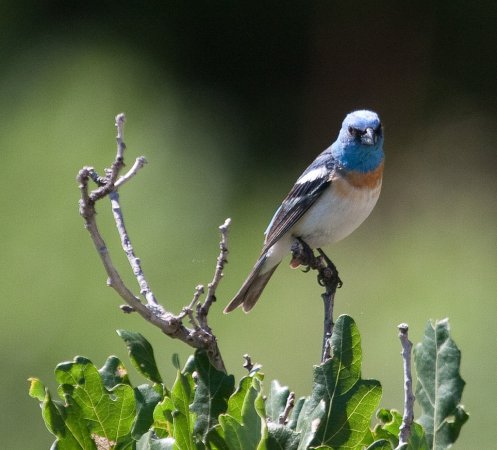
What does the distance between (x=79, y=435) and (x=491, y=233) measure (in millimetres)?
5834

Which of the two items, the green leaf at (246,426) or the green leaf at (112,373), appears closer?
the green leaf at (246,426)

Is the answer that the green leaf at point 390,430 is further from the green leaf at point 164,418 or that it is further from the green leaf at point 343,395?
the green leaf at point 164,418

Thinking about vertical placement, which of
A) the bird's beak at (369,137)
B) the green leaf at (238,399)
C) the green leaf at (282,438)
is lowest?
the green leaf at (282,438)

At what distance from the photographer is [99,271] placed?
22.9 feet

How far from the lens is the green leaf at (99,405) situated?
5.62ft

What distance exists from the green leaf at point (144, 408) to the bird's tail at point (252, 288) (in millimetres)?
2232

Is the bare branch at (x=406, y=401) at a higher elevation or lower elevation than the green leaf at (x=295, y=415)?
higher

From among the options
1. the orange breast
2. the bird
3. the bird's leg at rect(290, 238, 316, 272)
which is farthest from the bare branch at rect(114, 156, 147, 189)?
the orange breast

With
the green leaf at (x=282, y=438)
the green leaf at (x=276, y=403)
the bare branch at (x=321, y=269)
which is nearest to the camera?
the green leaf at (x=282, y=438)

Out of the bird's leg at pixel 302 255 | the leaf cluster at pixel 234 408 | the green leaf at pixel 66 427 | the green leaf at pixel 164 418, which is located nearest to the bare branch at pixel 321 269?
the bird's leg at pixel 302 255

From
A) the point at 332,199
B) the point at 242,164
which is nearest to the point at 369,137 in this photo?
the point at 332,199

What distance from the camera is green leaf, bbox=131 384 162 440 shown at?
179 centimetres

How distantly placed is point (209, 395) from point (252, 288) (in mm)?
2398

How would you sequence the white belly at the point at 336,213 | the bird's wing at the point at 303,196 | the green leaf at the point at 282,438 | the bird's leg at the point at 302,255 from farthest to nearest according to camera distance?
1. the bird's wing at the point at 303,196
2. the white belly at the point at 336,213
3. the bird's leg at the point at 302,255
4. the green leaf at the point at 282,438
